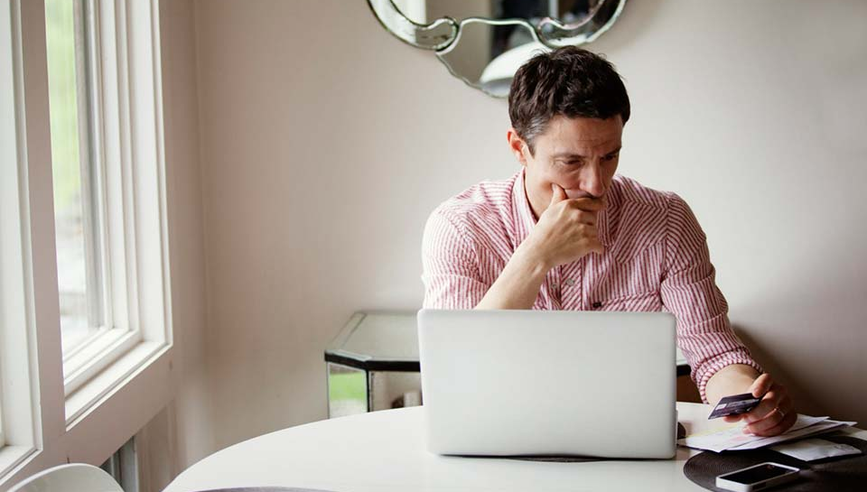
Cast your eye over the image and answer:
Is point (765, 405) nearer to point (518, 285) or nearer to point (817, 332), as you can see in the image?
point (518, 285)

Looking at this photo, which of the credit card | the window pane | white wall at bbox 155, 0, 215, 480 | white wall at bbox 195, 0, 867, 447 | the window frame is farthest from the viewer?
white wall at bbox 195, 0, 867, 447

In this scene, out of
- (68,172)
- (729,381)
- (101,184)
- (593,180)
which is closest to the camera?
(729,381)

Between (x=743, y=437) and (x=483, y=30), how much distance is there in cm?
157

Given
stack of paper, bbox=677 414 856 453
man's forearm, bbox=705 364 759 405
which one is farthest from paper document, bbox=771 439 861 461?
man's forearm, bbox=705 364 759 405

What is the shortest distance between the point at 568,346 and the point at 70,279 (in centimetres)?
134

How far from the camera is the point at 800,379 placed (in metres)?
2.78

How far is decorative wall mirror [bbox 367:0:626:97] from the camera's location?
270 cm

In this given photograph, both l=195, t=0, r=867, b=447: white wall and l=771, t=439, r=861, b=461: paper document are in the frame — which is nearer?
l=771, t=439, r=861, b=461: paper document

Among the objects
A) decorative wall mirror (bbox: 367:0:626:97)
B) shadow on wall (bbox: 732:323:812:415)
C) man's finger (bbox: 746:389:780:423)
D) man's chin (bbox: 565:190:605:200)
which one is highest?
decorative wall mirror (bbox: 367:0:626:97)

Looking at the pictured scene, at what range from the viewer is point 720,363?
182 cm

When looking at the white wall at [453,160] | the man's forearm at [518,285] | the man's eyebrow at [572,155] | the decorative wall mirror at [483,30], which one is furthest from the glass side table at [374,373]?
the decorative wall mirror at [483,30]

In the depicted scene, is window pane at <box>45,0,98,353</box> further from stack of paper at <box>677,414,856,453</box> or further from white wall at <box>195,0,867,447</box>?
stack of paper at <box>677,414,856,453</box>

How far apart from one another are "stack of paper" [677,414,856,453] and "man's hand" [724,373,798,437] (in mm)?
12

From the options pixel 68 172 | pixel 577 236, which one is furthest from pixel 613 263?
pixel 68 172
